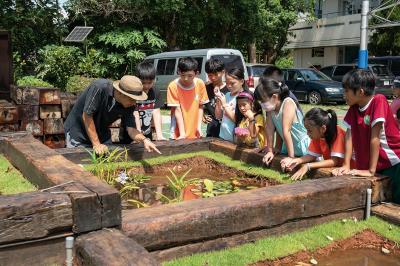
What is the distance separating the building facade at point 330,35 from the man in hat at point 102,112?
27.2 meters

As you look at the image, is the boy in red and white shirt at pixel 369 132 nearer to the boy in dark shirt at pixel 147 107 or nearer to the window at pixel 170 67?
the boy in dark shirt at pixel 147 107

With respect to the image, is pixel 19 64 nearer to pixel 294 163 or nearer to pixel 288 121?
pixel 288 121

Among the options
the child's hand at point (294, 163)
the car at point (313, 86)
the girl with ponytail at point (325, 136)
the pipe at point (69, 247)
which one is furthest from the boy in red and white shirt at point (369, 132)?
the car at point (313, 86)

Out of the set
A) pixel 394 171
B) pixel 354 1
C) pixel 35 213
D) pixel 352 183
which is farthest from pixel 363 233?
pixel 354 1

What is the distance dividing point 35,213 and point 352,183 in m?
2.43

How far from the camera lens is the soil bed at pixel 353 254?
3209 millimetres

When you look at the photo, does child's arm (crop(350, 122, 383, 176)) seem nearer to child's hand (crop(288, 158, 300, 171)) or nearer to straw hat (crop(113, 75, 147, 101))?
child's hand (crop(288, 158, 300, 171))

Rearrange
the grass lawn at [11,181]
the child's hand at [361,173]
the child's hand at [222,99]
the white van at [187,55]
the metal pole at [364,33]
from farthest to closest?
the metal pole at [364,33] → the white van at [187,55] → the child's hand at [222,99] → the child's hand at [361,173] → the grass lawn at [11,181]

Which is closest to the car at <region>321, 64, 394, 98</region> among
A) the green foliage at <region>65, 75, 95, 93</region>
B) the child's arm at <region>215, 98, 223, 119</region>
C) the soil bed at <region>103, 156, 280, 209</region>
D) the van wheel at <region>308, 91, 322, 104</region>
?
the van wheel at <region>308, 91, 322, 104</region>

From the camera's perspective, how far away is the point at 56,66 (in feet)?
51.8

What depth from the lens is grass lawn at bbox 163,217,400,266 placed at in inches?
119

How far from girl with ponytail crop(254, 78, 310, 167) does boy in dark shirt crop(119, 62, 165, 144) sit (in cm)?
133

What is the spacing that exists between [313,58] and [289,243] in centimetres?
3412

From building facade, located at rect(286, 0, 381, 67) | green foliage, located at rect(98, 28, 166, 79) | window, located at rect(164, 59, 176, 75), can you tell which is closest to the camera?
window, located at rect(164, 59, 176, 75)
